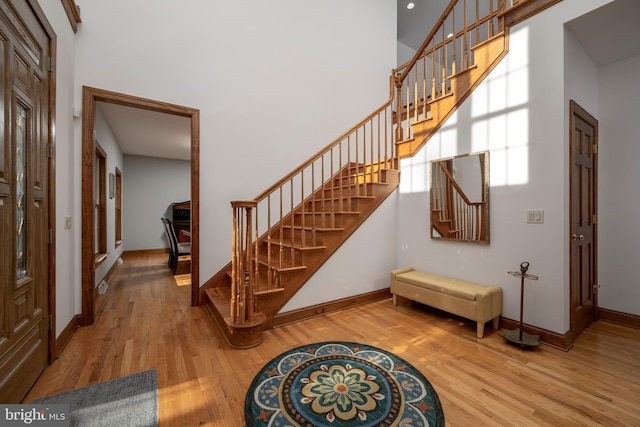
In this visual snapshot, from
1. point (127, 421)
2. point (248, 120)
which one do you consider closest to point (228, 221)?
point (248, 120)

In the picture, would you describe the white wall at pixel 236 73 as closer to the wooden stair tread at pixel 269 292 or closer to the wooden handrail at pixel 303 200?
the wooden handrail at pixel 303 200

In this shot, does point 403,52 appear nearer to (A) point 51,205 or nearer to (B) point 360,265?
(B) point 360,265

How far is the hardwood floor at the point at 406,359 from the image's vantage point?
1.57 m

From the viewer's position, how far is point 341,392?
5.60 feet

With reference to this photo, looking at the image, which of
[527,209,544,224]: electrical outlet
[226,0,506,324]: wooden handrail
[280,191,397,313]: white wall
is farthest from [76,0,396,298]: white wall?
[527,209,544,224]: electrical outlet

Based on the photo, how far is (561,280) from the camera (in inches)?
89.9

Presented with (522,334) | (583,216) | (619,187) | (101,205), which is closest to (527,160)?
(583,216)

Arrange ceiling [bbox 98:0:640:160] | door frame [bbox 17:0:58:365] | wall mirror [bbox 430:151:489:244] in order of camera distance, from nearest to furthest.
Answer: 1. door frame [bbox 17:0:58:365]
2. ceiling [bbox 98:0:640:160]
3. wall mirror [bbox 430:151:489:244]

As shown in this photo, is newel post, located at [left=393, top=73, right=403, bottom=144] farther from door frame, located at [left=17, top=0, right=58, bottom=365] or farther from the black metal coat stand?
door frame, located at [left=17, top=0, right=58, bottom=365]

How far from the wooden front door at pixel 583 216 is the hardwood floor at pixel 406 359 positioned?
246 millimetres

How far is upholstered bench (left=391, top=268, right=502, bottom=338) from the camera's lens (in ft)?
8.11

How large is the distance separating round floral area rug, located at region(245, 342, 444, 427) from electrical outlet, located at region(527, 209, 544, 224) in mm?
1672

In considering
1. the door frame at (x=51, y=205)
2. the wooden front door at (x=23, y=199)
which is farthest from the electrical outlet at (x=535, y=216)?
the door frame at (x=51, y=205)

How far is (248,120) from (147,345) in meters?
2.66
